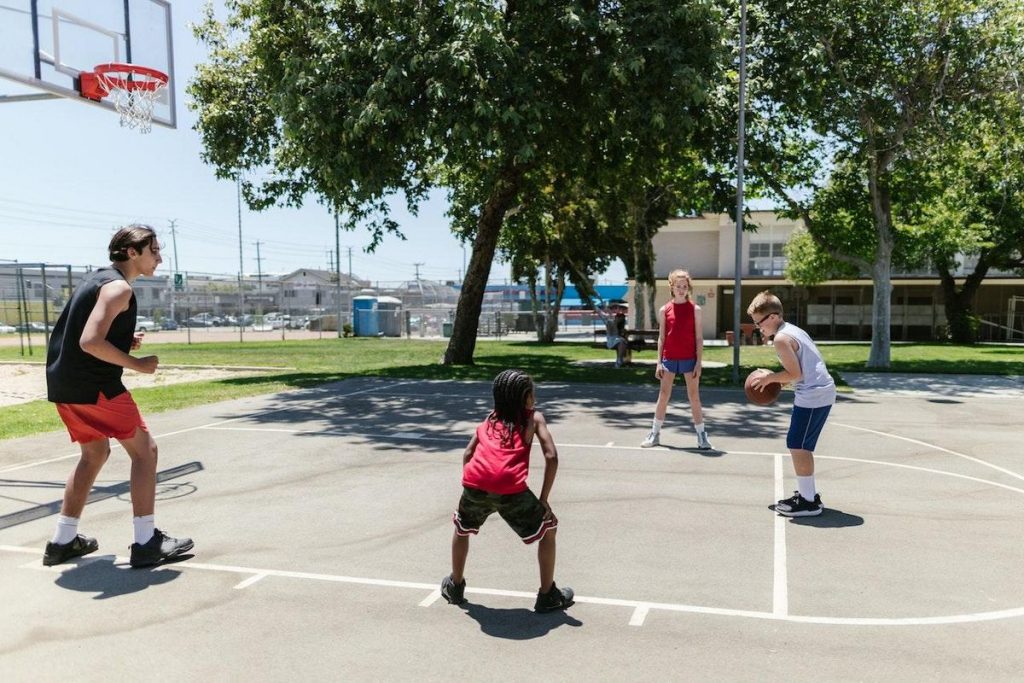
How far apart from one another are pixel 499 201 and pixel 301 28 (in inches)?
238

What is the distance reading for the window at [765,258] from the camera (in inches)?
1730

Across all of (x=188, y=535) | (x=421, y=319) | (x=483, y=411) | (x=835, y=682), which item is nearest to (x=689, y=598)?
(x=835, y=682)

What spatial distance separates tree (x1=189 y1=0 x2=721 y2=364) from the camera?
44.2 ft

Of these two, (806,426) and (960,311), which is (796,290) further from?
(806,426)

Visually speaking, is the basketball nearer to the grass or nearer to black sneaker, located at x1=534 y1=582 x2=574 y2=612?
black sneaker, located at x1=534 y1=582 x2=574 y2=612

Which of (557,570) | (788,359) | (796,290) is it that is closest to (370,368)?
(788,359)

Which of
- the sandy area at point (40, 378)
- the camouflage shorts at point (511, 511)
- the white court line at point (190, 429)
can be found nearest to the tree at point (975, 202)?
the white court line at point (190, 429)

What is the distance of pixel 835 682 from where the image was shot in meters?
3.36

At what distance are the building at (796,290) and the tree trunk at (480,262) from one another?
80.4ft

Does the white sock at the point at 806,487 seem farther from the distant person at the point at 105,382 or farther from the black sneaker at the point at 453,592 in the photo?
the distant person at the point at 105,382

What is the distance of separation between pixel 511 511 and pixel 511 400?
1.89ft

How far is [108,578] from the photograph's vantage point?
462 cm

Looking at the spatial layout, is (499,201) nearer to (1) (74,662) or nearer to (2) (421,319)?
(1) (74,662)

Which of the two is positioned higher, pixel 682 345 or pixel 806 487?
pixel 682 345
